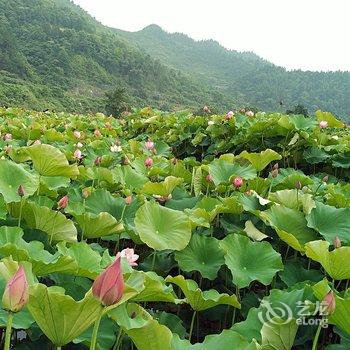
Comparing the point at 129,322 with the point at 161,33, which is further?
the point at 161,33

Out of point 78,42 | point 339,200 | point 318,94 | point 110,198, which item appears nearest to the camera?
point 110,198

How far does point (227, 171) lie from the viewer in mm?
1833

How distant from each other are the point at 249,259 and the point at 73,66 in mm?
55411

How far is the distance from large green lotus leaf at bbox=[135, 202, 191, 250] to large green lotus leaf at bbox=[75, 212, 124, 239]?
0.23 feet

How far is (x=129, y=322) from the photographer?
82 centimetres

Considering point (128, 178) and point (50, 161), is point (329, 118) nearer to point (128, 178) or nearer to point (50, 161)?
point (128, 178)

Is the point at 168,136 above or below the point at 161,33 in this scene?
below

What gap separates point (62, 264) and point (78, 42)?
61.4 metres

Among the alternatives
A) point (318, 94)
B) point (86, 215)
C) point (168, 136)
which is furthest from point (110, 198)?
point (318, 94)

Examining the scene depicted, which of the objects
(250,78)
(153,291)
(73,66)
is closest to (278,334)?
(153,291)

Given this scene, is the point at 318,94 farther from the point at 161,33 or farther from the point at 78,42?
the point at 161,33

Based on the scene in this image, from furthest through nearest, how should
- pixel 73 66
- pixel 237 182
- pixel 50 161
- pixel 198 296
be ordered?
pixel 73 66, pixel 237 182, pixel 50 161, pixel 198 296

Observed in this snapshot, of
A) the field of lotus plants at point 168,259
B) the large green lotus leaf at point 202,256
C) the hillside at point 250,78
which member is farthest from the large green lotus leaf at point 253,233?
the hillside at point 250,78

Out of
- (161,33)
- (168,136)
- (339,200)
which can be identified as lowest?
(168,136)
